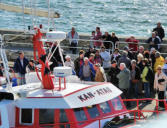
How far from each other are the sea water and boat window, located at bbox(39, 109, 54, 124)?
26.4m

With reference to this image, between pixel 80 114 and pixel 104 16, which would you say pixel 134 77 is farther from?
pixel 104 16

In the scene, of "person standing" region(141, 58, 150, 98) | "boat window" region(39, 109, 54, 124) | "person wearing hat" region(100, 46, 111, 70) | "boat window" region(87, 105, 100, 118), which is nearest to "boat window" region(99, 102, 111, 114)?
"boat window" region(87, 105, 100, 118)

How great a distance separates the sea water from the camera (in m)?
41.8

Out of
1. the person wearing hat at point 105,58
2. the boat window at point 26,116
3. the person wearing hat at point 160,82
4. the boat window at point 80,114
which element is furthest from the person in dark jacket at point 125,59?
the boat window at point 26,116

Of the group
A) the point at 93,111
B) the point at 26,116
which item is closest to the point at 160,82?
the point at 93,111

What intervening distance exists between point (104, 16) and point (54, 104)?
120ft

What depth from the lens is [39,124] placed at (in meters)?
12.1

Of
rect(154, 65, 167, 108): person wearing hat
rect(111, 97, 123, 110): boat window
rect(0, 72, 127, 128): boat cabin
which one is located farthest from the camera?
rect(154, 65, 167, 108): person wearing hat

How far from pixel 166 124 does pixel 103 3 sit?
43951 mm

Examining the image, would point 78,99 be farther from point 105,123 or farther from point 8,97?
point 8,97

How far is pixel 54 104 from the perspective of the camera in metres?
12.0

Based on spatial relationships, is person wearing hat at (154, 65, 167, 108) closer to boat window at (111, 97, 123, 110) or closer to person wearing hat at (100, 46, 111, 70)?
person wearing hat at (100, 46, 111, 70)

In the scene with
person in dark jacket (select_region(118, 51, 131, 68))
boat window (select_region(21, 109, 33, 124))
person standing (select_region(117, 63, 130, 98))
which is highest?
person in dark jacket (select_region(118, 51, 131, 68))

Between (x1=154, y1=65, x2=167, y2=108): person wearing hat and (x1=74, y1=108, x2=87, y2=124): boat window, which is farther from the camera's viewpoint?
(x1=154, y1=65, x2=167, y2=108): person wearing hat
